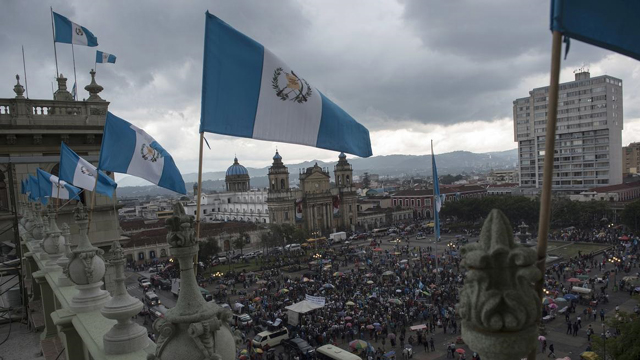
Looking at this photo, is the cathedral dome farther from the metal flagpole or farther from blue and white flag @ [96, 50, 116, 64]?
the metal flagpole

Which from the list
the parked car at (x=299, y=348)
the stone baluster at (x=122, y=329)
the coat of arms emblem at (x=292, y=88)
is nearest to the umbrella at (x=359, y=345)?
the parked car at (x=299, y=348)

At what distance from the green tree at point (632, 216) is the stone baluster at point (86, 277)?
4758 cm

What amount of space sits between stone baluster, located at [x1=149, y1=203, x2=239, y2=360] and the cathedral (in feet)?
184

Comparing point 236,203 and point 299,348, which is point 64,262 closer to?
point 299,348

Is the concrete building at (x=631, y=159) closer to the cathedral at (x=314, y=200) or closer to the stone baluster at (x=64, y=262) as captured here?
the cathedral at (x=314, y=200)

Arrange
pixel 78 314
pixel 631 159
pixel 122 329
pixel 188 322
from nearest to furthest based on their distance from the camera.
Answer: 1. pixel 188 322
2. pixel 122 329
3. pixel 78 314
4. pixel 631 159

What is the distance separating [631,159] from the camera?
333 feet

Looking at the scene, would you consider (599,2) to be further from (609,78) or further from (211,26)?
(609,78)

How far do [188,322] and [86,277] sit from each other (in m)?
3.06

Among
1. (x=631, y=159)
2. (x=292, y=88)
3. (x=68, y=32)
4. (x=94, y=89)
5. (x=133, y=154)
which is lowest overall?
(x=631, y=159)

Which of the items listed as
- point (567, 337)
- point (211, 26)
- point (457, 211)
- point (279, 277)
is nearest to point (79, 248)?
point (211, 26)

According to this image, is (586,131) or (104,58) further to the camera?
(586,131)

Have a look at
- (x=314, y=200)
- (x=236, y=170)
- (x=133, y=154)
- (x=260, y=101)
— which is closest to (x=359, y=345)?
(x=133, y=154)

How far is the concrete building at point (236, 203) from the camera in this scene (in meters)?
76.3
